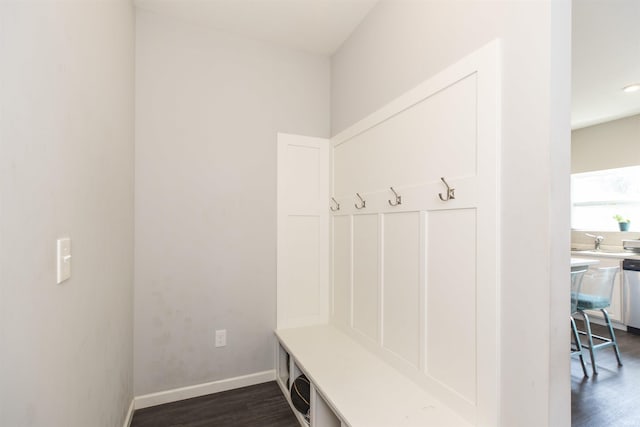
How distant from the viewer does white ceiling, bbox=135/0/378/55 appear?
1.96 m

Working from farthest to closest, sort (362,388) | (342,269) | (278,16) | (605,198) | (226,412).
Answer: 1. (605,198)
2. (342,269)
3. (278,16)
4. (226,412)
5. (362,388)

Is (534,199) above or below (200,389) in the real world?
above

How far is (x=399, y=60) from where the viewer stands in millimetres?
1708

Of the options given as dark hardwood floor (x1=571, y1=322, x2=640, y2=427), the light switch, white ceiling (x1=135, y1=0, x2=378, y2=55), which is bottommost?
dark hardwood floor (x1=571, y1=322, x2=640, y2=427)

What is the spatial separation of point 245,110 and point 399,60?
120cm

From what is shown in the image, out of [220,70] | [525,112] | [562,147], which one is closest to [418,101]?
[525,112]

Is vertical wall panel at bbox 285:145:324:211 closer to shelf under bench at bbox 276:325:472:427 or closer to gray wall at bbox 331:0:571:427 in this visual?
shelf under bench at bbox 276:325:472:427

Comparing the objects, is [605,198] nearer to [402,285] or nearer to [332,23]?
[402,285]

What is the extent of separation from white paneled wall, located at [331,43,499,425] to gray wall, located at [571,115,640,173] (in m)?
4.14

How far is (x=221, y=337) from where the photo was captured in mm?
2209

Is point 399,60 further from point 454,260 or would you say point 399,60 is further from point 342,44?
point 454,260

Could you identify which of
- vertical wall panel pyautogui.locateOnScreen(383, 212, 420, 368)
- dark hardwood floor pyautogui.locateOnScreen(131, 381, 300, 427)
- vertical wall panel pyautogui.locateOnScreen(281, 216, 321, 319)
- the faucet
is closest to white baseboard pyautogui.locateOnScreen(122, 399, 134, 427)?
dark hardwood floor pyautogui.locateOnScreen(131, 381, 300, 427)

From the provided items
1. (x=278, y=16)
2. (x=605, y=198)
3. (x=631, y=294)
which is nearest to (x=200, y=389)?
(x=278, y=16)

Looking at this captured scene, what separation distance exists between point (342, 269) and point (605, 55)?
2.75 meters
